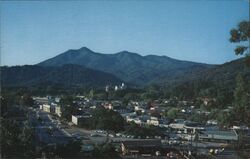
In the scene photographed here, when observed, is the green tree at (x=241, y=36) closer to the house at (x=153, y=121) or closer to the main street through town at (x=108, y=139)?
the main street through town at (x=108, y=139)

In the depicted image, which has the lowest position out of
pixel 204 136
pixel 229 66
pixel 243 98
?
pixel 204 136

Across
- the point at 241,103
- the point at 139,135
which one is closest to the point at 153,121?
the point at 139,135

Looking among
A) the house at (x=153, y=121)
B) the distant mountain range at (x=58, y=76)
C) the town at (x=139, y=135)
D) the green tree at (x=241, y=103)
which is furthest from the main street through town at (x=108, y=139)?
the distant mountain range at (x=58, y=76)

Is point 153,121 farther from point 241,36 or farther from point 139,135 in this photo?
point 241,36

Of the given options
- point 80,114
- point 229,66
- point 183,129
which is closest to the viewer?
point 183,129

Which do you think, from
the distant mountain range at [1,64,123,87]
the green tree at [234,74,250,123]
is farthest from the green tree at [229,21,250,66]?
the distant mountain range at [1,64,123,87]

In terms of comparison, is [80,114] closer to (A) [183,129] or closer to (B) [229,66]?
(A) [183,129]

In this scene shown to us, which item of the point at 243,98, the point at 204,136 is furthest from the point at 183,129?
the point at 243,98
